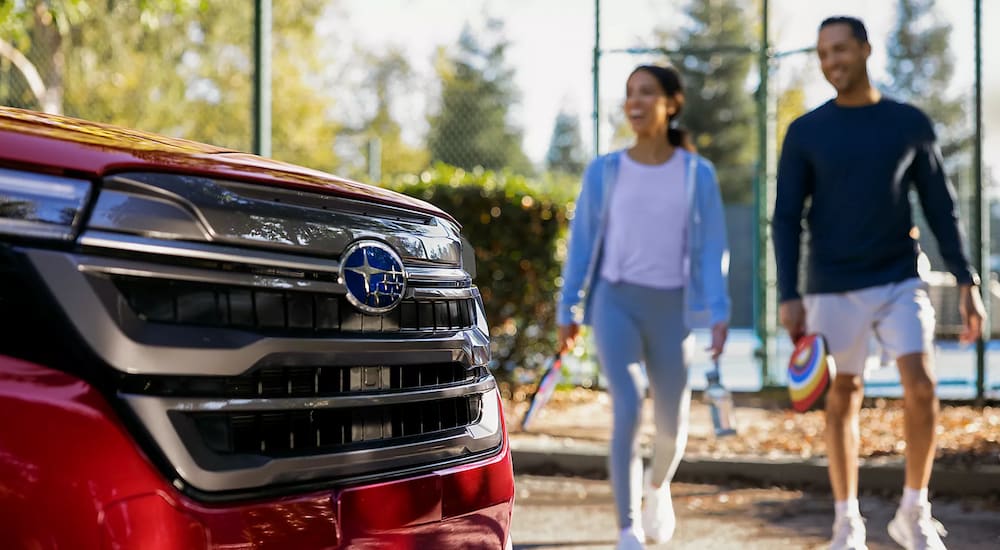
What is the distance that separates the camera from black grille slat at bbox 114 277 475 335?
1.87 m

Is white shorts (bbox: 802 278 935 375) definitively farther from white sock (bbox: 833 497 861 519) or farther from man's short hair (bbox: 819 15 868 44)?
man's short hair (bbox: 819 15 868 44)

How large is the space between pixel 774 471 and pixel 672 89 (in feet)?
8.31

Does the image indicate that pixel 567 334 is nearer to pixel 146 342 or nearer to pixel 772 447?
pixel 772 447

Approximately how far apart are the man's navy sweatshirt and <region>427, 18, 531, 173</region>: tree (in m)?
14.1

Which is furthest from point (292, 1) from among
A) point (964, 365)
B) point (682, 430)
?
point (682, 430)

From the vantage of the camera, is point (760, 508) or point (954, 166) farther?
point (954, 166)

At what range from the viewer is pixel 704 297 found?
16.2 feet

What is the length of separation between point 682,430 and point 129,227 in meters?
3.57

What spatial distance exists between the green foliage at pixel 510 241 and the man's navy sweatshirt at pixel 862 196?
432 centimetres

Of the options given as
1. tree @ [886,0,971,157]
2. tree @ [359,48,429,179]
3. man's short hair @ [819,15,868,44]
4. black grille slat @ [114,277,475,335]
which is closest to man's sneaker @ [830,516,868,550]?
man's short hair @ [819,15,868,44]

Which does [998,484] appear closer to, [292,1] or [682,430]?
[682,430]

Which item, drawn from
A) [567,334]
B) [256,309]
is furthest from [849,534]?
[256,309]

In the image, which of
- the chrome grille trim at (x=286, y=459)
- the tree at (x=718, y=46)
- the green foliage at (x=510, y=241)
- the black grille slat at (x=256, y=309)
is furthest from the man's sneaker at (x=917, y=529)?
the green foliage at (x=510, y=241)

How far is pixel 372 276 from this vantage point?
2225 mm
